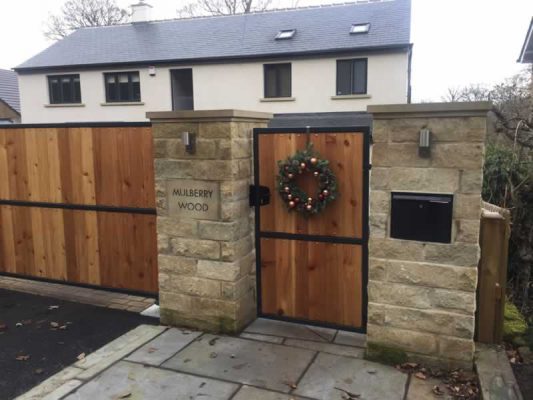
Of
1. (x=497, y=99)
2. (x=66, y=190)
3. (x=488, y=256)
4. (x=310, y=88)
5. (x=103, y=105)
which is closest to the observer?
(x=488, y=256)

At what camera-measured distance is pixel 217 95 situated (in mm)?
18594

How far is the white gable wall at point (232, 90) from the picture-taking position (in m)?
16.4

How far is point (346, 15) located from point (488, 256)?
16.9 metres

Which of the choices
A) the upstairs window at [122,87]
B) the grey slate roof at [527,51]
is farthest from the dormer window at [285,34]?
the grey slate roof at [527,51]

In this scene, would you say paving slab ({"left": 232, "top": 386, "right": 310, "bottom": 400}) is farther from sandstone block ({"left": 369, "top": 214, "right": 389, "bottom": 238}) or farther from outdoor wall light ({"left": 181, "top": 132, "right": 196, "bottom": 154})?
outdoor wall light ({"left": 181, "top": 132, "right": 196, "bottom": 154})

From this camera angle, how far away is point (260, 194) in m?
4.14

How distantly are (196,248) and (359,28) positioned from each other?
15.4 m

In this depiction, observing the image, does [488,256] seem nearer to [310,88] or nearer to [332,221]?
[332,221]

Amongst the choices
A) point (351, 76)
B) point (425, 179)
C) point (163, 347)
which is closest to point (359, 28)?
point (351, 76)

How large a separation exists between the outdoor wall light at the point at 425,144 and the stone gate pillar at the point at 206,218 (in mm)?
1461

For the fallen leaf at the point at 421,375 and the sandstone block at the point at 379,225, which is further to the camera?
the sandstone block at the point at 379,225

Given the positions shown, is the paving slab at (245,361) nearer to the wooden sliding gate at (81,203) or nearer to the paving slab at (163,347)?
the paving slab at (163,347)

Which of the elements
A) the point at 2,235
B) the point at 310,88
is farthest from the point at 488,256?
the point at 310,88

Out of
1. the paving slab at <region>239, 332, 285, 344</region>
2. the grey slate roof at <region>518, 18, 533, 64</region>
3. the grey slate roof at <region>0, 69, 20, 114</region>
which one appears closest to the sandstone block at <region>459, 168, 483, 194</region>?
the paving slab at <region>239, 332, 285, 344</region>
